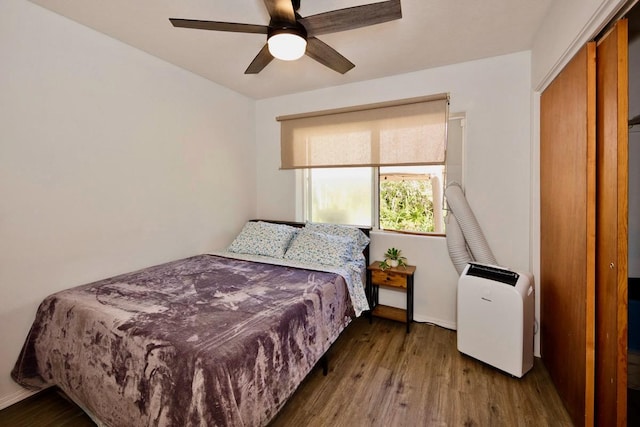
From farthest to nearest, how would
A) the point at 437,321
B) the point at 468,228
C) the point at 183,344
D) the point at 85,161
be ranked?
the point at 437,321 < the point at 468,228 < the point at 85,161 < the point at 183,344

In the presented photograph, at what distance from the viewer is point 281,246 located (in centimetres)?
292

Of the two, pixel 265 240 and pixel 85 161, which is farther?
pixel 265 240

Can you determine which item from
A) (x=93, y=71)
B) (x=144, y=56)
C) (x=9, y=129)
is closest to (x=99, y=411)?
(x=9, y=129)

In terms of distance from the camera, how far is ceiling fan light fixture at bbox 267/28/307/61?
1.55 meters

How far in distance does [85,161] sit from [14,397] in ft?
5.12

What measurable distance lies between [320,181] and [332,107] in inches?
33.4

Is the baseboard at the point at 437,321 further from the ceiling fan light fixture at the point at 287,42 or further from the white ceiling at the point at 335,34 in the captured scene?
the ceiling fan light fixture at the point at 287,42

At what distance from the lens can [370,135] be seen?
301 cm

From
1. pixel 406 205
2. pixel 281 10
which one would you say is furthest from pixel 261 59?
pixel 406 205

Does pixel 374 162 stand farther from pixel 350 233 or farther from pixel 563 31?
pixel 563 31

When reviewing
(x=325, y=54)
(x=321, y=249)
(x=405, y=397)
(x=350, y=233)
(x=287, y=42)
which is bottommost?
(x=405, y=397)

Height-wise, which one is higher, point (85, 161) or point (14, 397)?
point (85, 161)

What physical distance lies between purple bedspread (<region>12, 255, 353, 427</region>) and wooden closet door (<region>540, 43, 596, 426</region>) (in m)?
1.40

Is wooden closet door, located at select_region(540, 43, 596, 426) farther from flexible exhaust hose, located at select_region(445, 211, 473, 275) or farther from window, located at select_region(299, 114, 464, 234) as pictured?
window, located at select_region(299, 114, 464, 234)
